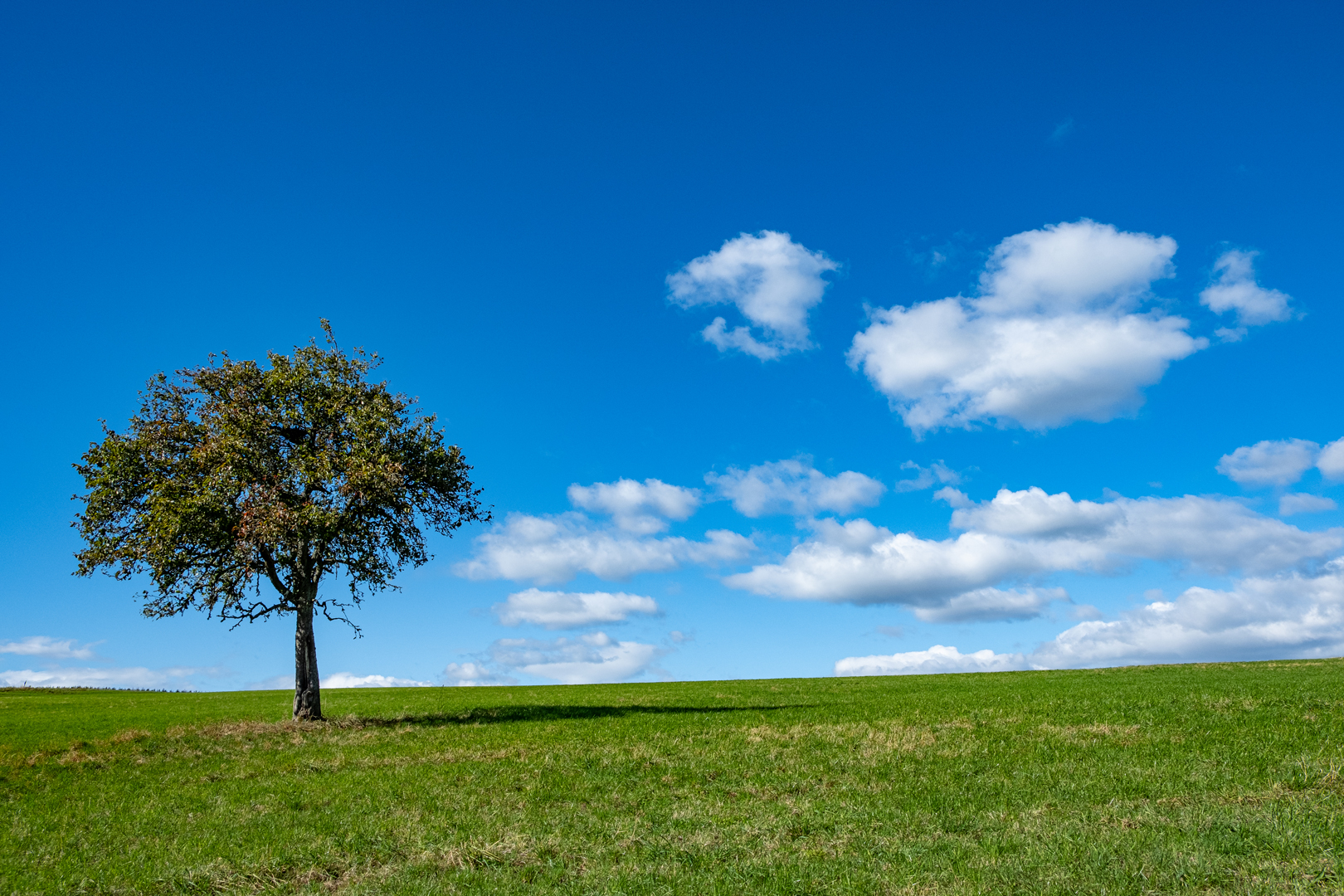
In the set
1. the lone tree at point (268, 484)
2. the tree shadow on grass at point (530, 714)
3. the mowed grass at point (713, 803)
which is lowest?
the tree shadow on grass at point (530, 714)

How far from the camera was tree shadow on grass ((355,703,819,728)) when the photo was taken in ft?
128

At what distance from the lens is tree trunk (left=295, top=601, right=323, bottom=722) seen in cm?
3928

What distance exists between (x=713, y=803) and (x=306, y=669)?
2833cm

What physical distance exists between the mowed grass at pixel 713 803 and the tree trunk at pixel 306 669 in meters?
2.38

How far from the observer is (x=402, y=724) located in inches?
1501

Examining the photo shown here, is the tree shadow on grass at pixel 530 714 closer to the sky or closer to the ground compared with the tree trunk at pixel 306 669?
closer to the ground

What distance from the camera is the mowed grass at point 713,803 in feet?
43.7

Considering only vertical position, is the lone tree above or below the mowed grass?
above

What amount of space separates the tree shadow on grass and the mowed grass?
2.66 meters

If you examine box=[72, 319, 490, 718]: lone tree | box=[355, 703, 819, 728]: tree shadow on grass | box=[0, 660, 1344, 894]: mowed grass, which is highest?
box=[72, 319, 490, 718]: lone tree

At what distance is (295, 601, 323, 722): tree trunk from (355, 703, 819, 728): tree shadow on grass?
2377 millimetres

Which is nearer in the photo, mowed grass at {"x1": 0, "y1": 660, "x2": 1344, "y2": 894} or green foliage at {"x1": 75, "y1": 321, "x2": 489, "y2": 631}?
mowed grass at {"x1": 0, "y1": 660, "x2": 1344, "y2": 894}

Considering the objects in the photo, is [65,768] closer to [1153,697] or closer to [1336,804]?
[1336,804]

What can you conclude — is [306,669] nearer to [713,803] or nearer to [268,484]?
[268,484]
